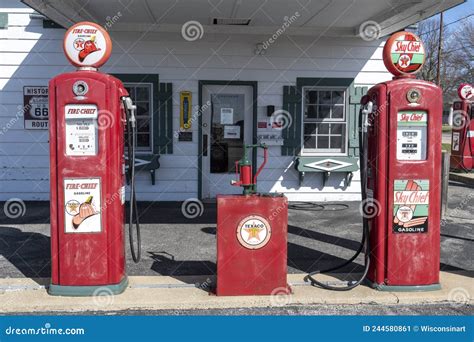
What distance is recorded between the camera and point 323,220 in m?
7.86

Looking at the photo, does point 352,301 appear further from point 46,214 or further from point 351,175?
point 46,214

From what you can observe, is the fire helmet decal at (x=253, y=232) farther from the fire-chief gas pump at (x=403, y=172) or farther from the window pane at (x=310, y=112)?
the window pane at (x=310, y=112)

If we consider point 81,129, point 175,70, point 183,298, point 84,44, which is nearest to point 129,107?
point 81,129

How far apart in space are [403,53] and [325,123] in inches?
189

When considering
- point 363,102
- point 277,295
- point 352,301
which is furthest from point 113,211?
point 363,102

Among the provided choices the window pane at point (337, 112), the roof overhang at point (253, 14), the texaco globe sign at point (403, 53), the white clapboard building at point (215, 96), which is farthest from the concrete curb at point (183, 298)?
the window pane at point (337, 112)

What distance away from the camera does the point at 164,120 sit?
9.00 meters

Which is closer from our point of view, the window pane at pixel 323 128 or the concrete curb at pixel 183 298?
the concrete curb at pixel 183 298

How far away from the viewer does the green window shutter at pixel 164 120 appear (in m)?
8.95

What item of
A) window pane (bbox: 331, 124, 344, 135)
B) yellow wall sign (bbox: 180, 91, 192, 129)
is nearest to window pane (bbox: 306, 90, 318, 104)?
window pane (bbox: 331, 124, 344, 135)

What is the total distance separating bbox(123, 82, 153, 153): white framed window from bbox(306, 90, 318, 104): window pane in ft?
10.0

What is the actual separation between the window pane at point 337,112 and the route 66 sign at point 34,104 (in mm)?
5544

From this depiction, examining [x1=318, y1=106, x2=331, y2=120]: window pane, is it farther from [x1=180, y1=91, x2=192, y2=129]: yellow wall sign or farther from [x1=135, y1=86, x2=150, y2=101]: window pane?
[x1=135, y1=86, x2=150, y2=101]: window pane

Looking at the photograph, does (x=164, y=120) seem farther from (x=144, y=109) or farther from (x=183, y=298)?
(x=183, y=298)
